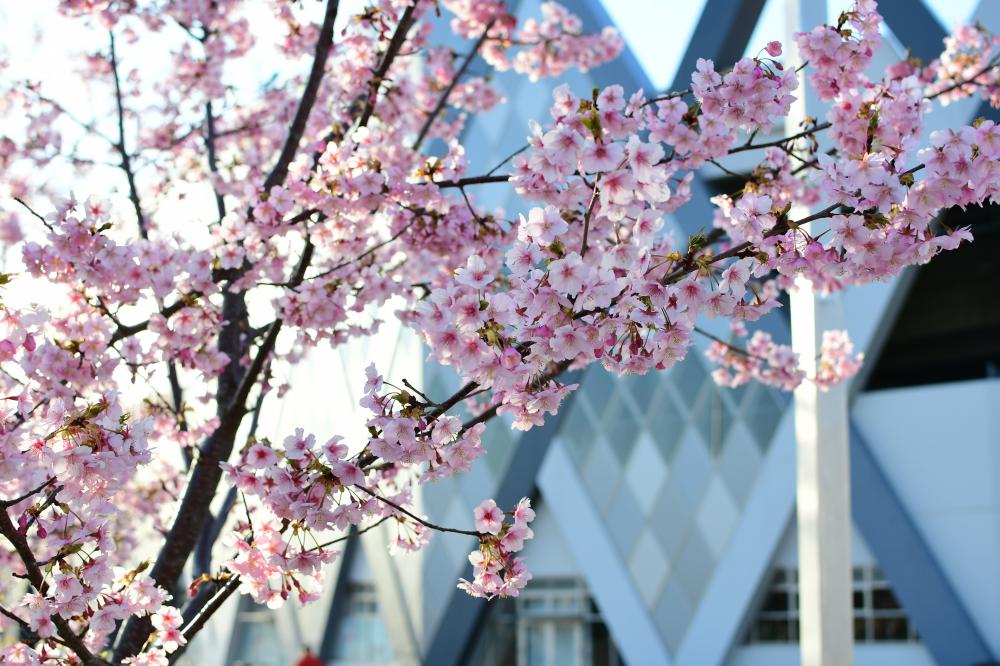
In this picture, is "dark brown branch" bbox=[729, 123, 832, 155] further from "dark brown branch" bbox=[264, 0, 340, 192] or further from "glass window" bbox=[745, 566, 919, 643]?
"glass window" bbox=[745, 566, 919, 643]

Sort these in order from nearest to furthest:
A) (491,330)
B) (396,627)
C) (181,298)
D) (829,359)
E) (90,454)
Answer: (491,330)
(90,454)
(181,298)
(829,359)
(396,627)

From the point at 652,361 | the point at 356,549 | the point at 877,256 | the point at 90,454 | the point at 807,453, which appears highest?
the point at 356,549

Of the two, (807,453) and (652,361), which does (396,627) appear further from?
(652,361)

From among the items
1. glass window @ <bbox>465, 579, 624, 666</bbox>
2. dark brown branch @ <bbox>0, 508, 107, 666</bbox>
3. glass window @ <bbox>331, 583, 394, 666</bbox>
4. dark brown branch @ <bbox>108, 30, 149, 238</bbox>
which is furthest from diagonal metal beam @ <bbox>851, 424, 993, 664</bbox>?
dark brown branch @ <bbox>0, 508, 107, 666</bbox>

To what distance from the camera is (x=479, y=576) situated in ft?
9.95

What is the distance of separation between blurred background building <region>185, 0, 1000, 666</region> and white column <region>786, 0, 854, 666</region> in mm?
5278

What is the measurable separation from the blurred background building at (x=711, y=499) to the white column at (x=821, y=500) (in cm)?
528

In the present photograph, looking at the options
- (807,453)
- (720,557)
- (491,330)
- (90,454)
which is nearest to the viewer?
(491,330)

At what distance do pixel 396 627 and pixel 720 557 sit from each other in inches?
197

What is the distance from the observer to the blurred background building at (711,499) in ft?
38.2

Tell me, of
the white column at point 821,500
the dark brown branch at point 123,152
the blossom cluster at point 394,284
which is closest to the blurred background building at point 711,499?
the white column at point 821,500

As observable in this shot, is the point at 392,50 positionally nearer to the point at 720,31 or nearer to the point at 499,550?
the point at 499,550

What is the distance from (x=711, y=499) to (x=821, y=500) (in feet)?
20.1

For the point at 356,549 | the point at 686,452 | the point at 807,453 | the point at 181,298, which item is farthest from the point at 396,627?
the point at 181,298
